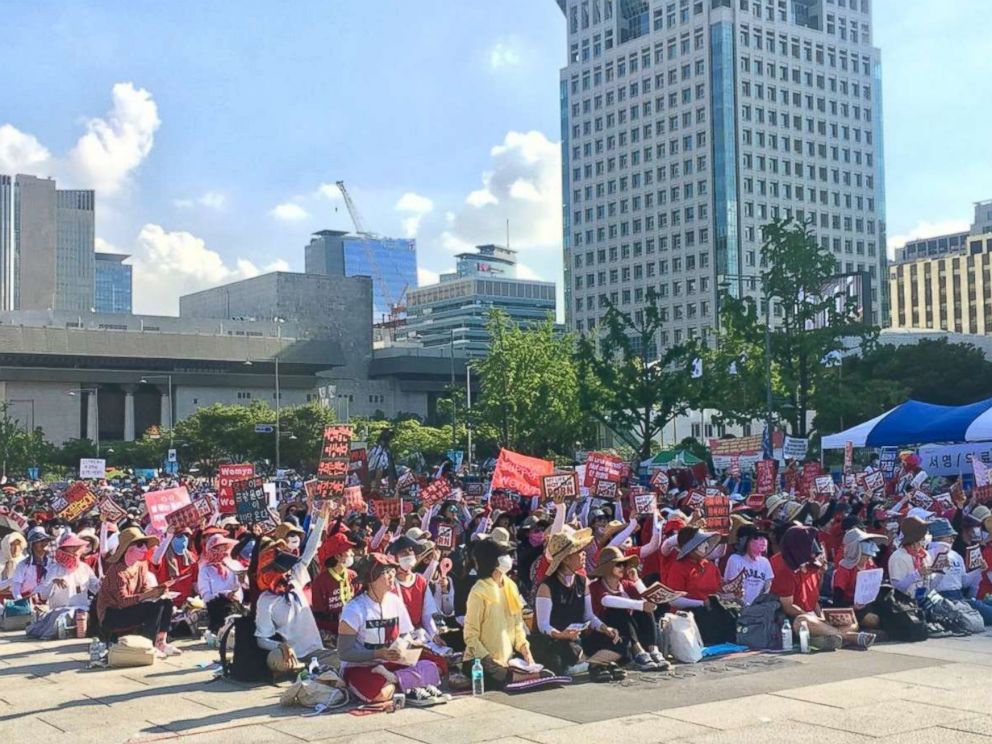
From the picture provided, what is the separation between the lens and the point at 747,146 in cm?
13100

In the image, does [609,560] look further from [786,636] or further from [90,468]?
[90,468]

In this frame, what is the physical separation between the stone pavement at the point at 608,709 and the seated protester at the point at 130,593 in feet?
2.20

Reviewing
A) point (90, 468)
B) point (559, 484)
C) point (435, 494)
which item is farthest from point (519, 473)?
point (90, 468)

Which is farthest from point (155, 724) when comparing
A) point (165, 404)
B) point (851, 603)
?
point (165, 404)

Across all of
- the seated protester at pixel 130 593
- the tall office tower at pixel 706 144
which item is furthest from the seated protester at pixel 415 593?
the tall office tower at pixel 706 144

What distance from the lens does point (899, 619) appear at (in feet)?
45.6

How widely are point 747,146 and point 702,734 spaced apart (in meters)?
127

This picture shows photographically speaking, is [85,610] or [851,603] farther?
[85,610]

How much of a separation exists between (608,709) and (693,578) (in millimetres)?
3178

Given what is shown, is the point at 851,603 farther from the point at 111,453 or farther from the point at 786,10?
the point at 786,10

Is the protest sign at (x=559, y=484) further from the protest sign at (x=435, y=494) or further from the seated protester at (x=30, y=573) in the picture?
the seated protester at (x=30, y=573)

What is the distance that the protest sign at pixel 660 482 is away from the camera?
27.4 meters

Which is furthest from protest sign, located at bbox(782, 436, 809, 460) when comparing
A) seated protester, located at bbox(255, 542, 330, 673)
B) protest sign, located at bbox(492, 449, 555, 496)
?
seated protester, located at bbox(255, 542, 330, 673)

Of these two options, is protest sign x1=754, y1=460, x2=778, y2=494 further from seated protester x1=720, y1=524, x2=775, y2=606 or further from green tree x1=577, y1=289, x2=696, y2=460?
green tree x1=577, y1=289, x2=696, y2=460
